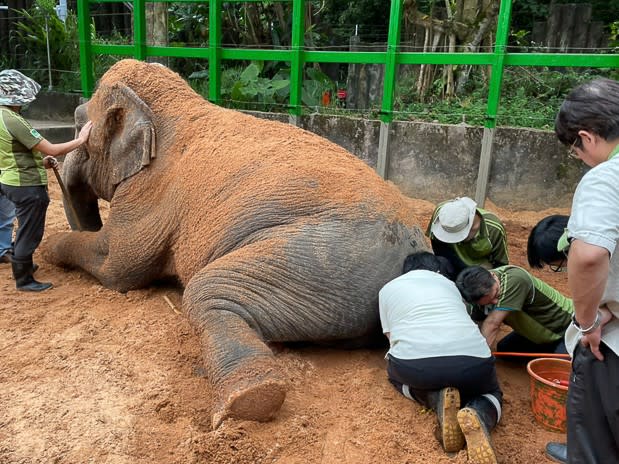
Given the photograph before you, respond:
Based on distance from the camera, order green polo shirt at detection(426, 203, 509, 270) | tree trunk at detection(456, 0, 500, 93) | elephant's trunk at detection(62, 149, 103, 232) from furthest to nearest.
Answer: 1. tree trunk at detection(456, 0, 500, 93)
2. elephant's trunk at detection(62, 149, 103, 232)
3. green polo shirt at detection(426, 203, 509, 270)

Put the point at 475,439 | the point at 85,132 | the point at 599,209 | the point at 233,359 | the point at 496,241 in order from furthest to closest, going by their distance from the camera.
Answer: the point at 85,132 < the point at 496,241 < the point at 233,359 < the point at 475,439 < the point at 599,209

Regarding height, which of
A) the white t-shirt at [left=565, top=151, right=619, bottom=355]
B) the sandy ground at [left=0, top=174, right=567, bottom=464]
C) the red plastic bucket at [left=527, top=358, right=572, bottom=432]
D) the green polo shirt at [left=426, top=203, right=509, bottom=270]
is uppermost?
the white t-shirt at [left=565, top=151, right=619, bottom=355]

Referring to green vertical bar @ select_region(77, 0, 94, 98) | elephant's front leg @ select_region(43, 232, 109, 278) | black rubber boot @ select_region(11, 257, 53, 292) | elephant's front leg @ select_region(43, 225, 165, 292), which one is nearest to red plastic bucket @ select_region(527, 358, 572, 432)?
elephant's front leg @ select_region(43, 225, 165, 292)

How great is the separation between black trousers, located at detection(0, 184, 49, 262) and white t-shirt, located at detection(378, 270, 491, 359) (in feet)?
9.46

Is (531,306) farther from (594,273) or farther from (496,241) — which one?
(594,273)

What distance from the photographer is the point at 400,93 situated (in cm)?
950

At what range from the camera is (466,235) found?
4031 mm

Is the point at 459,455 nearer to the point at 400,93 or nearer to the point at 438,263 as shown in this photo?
the point at 438,263

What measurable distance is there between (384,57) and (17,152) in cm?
430

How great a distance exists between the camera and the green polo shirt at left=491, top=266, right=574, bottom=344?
349cm

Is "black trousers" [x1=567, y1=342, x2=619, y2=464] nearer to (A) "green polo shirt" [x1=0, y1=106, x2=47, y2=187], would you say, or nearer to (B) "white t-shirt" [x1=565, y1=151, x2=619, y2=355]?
(B) "white t-shirt" [x1=565, y1=151, x2=619, y2=355]

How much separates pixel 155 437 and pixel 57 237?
3.09 metres

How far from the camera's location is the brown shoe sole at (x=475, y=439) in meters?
2.71

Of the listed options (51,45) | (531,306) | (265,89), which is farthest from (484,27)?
(51,45)
